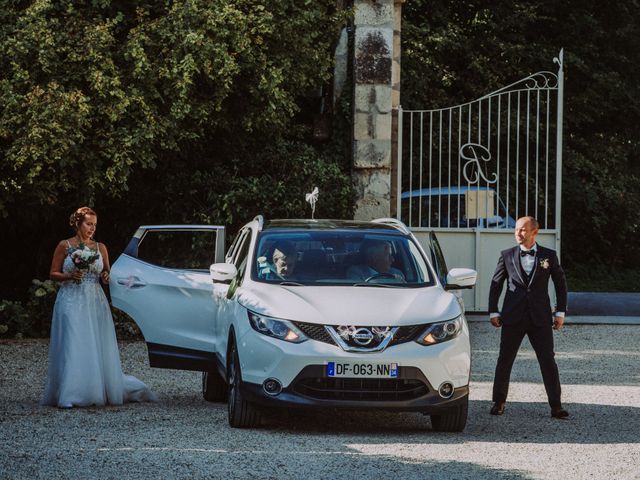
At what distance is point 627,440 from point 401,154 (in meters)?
9.83

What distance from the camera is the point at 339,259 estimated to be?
9734 millimetres

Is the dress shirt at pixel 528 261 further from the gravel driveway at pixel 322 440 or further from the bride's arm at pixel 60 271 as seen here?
the bride's arm at pixel 60 271

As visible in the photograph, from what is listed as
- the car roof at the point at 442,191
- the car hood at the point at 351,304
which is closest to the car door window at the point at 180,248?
the car roof at the point at 442,191

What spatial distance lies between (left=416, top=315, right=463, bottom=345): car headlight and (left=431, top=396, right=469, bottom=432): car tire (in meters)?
0.47

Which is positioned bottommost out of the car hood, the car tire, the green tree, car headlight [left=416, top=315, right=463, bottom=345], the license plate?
the car tire

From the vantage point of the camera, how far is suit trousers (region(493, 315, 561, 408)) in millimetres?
9930

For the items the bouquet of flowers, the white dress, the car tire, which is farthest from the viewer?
the bouquet of flowers

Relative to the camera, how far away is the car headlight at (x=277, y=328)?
8.71 metres

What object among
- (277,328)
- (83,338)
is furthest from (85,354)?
(277,328)

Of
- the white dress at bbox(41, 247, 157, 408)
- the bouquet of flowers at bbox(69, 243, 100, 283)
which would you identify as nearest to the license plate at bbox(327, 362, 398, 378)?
the white dress at bbox(41, 247, 157, 408)

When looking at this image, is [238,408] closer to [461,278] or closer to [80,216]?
[461,278]

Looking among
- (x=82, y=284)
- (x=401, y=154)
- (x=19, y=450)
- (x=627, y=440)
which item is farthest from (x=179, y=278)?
(x=401, y=154)

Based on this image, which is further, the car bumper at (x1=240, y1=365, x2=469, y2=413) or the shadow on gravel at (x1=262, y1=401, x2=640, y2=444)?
the shadow on gravel at (x1=262, y1=401, x2=640, y2=444)

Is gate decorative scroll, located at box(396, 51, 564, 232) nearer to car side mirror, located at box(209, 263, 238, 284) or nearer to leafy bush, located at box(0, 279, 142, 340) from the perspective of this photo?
leafy bush, located at box(0, 279, 142, 340)
